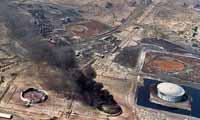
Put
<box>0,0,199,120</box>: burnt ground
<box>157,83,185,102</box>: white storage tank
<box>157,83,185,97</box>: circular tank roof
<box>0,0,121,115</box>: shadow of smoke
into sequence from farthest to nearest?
<box>157,83,185,97</box>: circular tank roof → <box>157,83,185,102</box>: white storage tank → <box>0,0,121,115</box>: shadow of smoke → <box>0,0,199,120</box>: burnt ground

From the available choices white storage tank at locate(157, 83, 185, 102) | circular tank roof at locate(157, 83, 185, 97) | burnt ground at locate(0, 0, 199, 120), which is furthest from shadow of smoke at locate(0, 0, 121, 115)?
circular tank roof at locate(157, 83, 185, 97)

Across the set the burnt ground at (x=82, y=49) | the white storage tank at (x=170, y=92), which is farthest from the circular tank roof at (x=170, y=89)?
the burnt ground at (x=82, y=49)

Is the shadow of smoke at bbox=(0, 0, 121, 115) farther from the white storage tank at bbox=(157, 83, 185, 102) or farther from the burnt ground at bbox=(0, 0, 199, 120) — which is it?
the white storage tank at bbox=(157, 83, 185, 102)

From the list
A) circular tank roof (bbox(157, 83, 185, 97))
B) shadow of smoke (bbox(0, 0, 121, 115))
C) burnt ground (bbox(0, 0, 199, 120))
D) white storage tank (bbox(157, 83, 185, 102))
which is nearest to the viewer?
burnt ground (bbox(0, 0, 199, 120))

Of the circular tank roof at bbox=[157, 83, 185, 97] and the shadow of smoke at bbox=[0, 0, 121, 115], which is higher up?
the shadow of smoke at bbox=[0, 0, 121, 115]

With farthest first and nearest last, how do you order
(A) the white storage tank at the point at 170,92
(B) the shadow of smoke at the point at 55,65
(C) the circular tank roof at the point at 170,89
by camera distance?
(C) the circular tank roof at the point at 170,89 → (A) the white storage tank at the point at 170,92 → (B) the shadow of smoke at the point at 55,65

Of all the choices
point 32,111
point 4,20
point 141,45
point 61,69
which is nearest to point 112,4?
point 141,45

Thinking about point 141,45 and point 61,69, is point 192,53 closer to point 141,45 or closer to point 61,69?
point 141,45

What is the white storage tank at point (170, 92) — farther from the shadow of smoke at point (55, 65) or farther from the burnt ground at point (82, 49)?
the shadow of smoke at point (55, 65)
